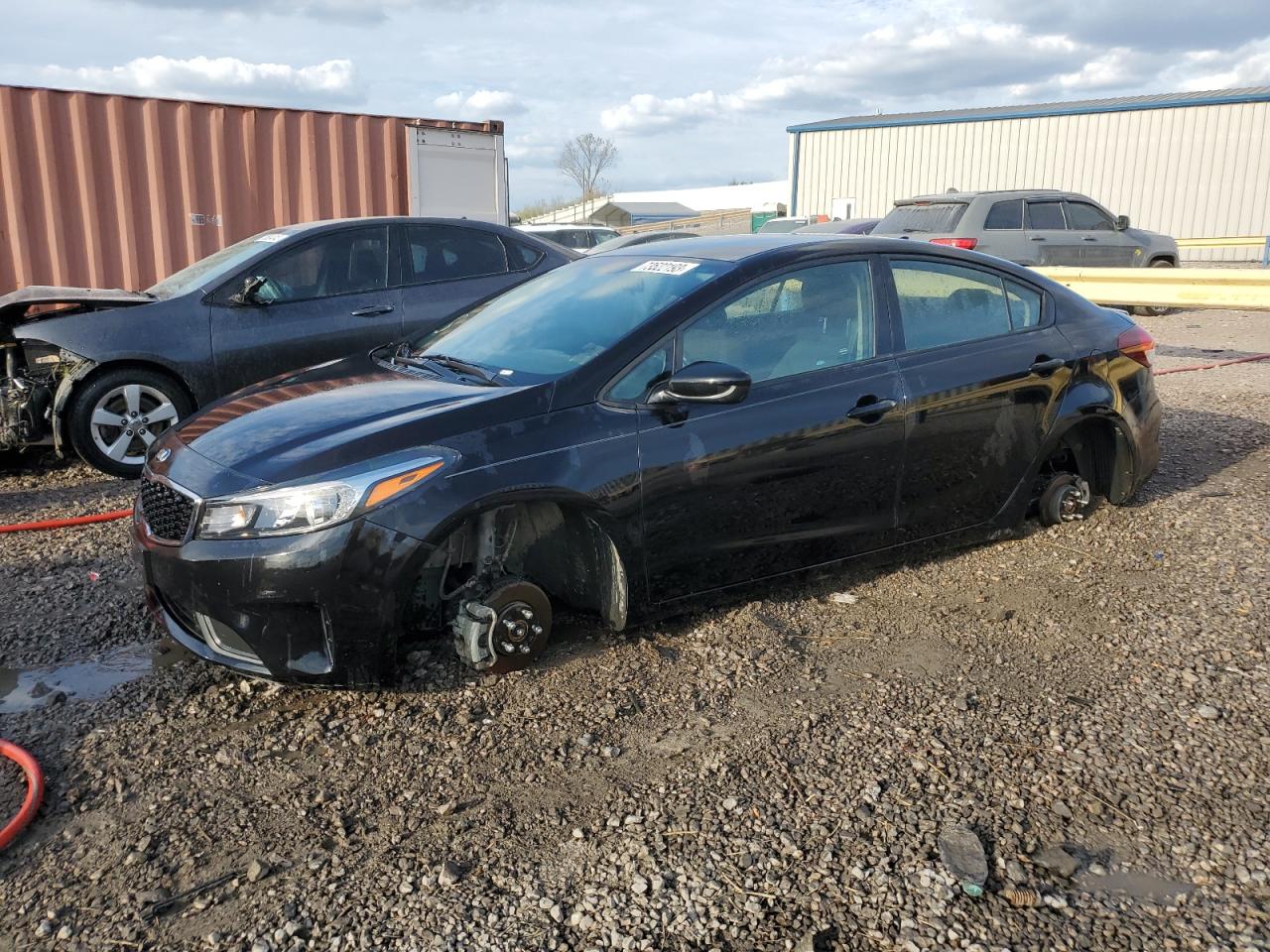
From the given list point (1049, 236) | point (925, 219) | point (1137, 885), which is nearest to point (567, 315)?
point (1137, 885)

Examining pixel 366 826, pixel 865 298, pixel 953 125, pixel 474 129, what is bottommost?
pixel 366 826

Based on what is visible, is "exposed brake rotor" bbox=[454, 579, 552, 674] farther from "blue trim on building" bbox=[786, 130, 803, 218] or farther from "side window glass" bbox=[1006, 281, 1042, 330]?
"blue trim on building" bbox=[786, 130, 803, 218]

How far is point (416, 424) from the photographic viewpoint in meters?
3.46

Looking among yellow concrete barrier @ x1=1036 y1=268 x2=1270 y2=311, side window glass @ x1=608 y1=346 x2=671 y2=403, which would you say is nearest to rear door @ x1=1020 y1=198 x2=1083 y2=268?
yellow concrete barrier @ x1=1036 y1=268 x2=1270 y2=311

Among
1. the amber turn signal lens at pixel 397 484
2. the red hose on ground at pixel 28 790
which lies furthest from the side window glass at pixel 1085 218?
the red hose on ground at pixel 28 790

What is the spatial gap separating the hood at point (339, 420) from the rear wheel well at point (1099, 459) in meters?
2.89

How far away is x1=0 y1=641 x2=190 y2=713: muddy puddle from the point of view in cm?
362

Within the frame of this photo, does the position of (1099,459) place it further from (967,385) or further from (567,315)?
(567,315)

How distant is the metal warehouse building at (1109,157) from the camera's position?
28.2 meters

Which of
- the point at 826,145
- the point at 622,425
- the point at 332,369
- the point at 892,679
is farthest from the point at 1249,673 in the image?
the point at 826,145

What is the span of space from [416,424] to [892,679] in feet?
6.19

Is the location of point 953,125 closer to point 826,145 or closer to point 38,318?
point 826,145

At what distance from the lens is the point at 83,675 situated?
12.5 feet

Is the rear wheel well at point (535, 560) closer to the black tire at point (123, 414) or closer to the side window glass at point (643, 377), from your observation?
the side window glass at point (643, 377)
